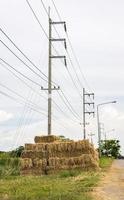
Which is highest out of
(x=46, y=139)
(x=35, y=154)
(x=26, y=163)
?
(x=46, y=139)

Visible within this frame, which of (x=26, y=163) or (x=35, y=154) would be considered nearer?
(x=26, y=163)

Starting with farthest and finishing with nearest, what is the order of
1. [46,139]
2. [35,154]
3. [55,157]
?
1. [46,139]
2. [55,157]
3. [35,154]

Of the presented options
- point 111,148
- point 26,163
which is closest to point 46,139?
point 26,163

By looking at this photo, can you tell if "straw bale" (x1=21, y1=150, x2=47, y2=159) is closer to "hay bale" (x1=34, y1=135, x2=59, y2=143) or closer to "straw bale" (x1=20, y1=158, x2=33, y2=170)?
"straw bale" (x1=20, y1=158, x2=33, y2=170)

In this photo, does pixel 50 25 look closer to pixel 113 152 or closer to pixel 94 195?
pixel 94 195

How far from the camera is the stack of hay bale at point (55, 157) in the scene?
3300 centimetres

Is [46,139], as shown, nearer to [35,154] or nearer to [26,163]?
[35,154]

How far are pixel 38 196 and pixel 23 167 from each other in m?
14.4

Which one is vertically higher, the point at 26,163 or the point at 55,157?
the point at 55,157

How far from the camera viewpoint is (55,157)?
3347 centimetres

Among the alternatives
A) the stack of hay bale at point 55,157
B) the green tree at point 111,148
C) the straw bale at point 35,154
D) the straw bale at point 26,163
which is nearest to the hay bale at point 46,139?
the stack of hay bale at point 55,157

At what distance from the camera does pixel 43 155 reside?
3338 centimetres

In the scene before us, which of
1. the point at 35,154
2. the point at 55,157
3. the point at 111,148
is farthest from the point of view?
the point at 111,148

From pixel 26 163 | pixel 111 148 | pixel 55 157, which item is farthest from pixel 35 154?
pixel 111 148
